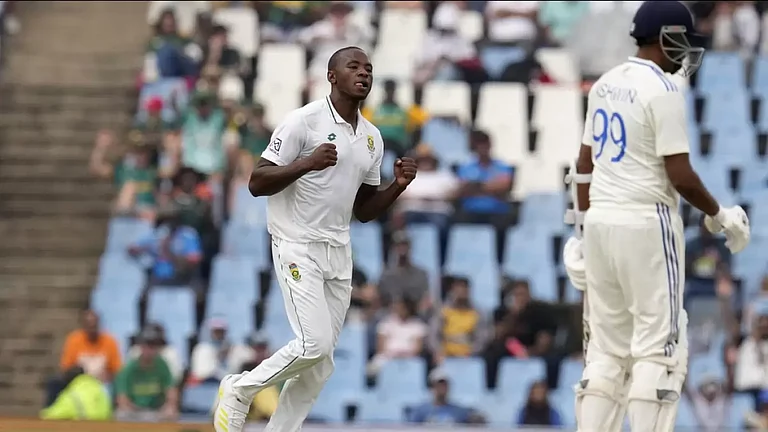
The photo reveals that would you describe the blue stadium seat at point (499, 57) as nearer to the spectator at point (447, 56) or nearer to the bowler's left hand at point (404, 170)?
the spectator at point (447, 56)

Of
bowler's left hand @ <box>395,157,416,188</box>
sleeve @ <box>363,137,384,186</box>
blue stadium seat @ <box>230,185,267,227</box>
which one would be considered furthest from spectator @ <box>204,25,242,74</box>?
bowler's left hand @ <box>395,157,416,188</box>

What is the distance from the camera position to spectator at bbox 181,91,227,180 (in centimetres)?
1215

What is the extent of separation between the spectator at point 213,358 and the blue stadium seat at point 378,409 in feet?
3.34

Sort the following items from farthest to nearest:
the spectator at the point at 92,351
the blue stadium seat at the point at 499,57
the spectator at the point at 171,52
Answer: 1. the spectator at the point at 171,52
2. the blue stadium seat at the point at 499,57
3. the spectator at the point at 92,351

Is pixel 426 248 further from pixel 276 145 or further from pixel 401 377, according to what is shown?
pixel 276 145

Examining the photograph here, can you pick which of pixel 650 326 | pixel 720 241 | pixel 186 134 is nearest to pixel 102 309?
pixel 186 134

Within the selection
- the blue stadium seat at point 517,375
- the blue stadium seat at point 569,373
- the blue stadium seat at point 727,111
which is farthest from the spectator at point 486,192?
the blue stadium seat at point 727,111

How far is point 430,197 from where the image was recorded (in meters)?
11.9

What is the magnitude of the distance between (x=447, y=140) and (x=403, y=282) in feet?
5.46

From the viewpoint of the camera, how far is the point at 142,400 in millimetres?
10719

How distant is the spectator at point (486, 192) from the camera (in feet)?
38.6

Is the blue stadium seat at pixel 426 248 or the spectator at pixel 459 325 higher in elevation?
the blue stadium seat at pixel 426 248

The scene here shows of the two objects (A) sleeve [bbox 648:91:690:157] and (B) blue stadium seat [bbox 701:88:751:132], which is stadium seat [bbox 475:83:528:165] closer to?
(B) blue stadium seat [bbox 701:88:751:132]

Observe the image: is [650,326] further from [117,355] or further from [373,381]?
[117,355]
